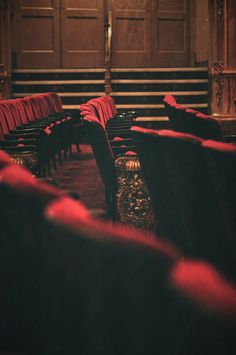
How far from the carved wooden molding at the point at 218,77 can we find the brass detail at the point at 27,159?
5384 mm

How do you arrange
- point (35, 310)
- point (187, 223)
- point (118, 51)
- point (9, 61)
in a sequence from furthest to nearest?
point (118, 51), point (9, 61), point (187, 223), point (35, 310)

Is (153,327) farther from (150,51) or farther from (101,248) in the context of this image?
(150,51)

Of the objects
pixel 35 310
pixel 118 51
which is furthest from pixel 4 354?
pixel 118 51

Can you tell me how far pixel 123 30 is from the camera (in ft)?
39.6

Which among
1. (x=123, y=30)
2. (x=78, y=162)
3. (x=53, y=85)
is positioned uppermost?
(x=123, y=30)

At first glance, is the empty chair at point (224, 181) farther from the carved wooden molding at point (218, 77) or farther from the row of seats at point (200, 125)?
the carved wooden molding at point (218, 77)

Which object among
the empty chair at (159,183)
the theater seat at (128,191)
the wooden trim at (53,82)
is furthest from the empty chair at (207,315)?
the wooden trim at (53,82)

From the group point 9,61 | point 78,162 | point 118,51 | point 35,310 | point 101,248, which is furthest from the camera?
point 118,51

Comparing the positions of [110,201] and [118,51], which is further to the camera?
[118,51]

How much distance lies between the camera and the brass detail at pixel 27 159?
5.12 meters

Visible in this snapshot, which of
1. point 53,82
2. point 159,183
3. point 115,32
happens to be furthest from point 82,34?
point 159,183

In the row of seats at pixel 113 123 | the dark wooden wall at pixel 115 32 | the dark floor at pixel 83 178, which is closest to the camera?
the row of seats at pixel 113 123

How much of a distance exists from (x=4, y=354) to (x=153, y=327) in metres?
0.24

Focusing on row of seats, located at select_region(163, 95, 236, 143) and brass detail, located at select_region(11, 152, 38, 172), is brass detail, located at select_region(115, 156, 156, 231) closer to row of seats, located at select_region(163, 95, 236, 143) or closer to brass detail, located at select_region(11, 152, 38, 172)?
row of seats, located at select_region(163, 95, 236, 143)
